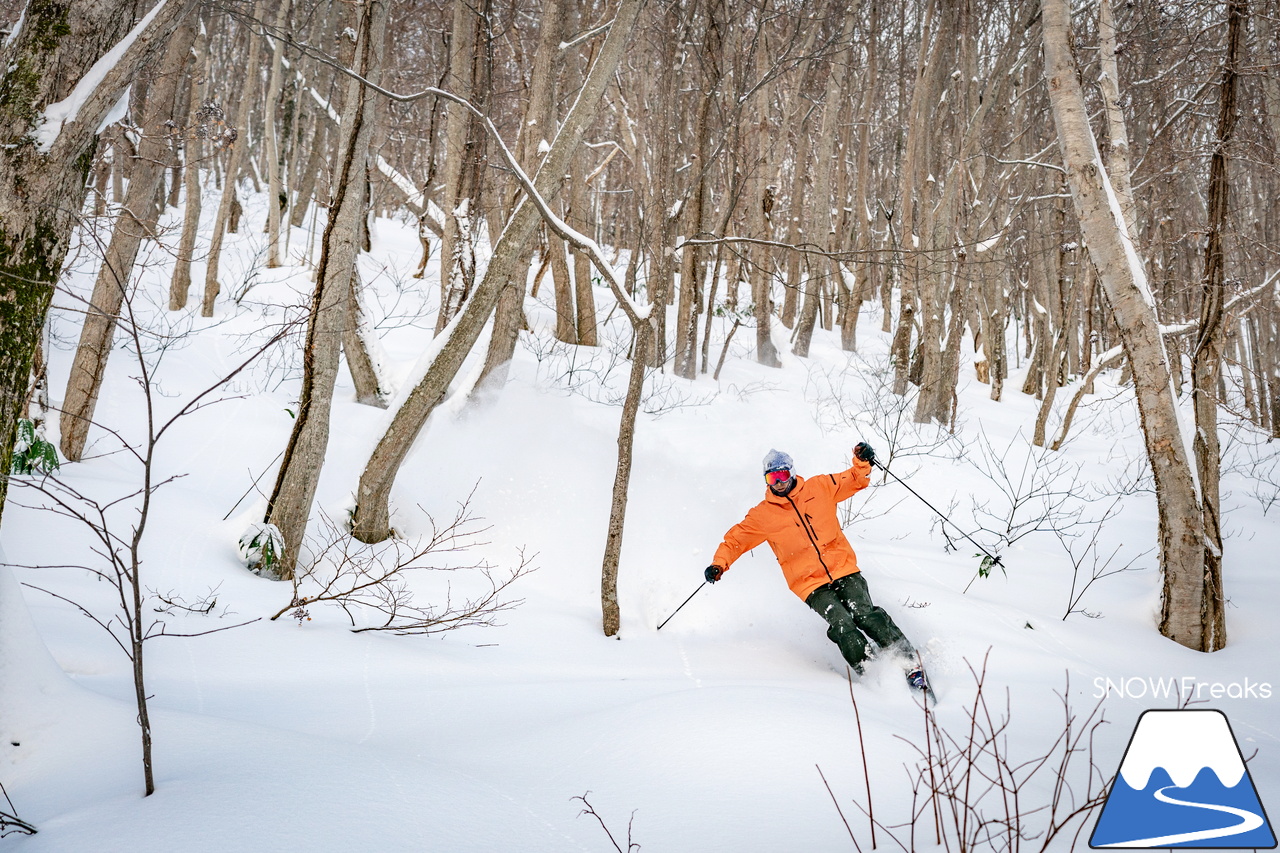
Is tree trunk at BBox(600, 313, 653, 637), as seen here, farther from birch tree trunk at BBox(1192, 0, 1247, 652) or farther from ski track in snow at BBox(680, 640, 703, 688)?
birch tree trunk at BBox(1192, 0, 1247, 652)

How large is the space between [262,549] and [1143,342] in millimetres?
6080

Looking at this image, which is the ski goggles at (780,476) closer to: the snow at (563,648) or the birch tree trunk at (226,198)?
the snow at (563,648)

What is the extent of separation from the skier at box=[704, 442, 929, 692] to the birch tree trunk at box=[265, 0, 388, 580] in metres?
2.96

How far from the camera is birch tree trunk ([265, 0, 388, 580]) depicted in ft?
16.2

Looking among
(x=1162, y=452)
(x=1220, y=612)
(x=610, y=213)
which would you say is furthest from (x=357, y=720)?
(x=610, y=213)

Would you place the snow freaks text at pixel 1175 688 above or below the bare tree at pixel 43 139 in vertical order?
below

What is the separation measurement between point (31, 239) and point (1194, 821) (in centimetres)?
362

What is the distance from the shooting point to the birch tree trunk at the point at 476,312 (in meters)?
4.79

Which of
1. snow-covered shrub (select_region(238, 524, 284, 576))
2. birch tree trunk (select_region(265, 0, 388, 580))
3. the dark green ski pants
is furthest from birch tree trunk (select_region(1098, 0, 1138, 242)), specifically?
snow-covered shrub (select_region(238, 524, 284, 576))

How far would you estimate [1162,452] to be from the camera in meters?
4.68

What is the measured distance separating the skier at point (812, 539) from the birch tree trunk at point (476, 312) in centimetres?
235

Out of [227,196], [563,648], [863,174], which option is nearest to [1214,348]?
[563,648]

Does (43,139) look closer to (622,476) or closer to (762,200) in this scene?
(622,476)

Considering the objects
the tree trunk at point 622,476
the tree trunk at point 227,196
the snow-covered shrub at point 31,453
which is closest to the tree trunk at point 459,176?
the tree trunk at point 622,476
